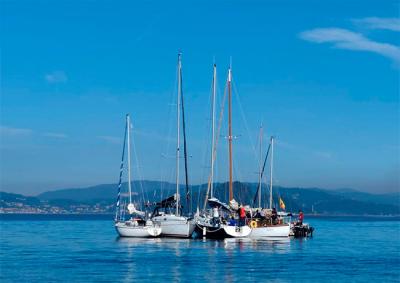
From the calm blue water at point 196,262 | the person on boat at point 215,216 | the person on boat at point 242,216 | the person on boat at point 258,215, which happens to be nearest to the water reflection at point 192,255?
the calm blue water at point 196,262

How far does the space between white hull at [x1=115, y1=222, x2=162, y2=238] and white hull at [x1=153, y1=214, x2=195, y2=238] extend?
2.44 ft

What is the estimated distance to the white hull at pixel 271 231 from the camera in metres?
83.2

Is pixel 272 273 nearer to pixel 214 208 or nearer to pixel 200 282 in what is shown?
pixel 200 282

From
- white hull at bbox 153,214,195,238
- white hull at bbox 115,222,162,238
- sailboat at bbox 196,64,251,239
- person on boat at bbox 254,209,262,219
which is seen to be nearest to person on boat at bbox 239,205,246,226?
sailboat at bbox 196,64,251,239

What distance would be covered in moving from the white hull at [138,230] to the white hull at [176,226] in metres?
0.74

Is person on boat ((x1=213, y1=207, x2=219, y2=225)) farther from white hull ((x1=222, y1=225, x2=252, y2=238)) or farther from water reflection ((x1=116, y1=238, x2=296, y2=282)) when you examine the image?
water reflection ((x1=116, y1=238, x2=296, y2=282))

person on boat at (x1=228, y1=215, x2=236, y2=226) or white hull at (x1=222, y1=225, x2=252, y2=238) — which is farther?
person on boat at (x1=228, y1=215, x2=236, y2=226)

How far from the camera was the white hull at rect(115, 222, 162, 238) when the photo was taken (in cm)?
8288

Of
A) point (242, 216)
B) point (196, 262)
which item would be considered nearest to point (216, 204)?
point (242, 216)

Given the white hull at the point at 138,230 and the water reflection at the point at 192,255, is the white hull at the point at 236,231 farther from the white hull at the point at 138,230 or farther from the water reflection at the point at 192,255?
the white hull at the point at 138,230

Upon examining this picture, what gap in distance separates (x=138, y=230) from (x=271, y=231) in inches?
601

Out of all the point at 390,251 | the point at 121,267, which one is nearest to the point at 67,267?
the point at 121,267

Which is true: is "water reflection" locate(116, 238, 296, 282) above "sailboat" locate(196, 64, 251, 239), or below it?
below

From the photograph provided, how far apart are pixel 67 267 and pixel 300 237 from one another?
157ft
